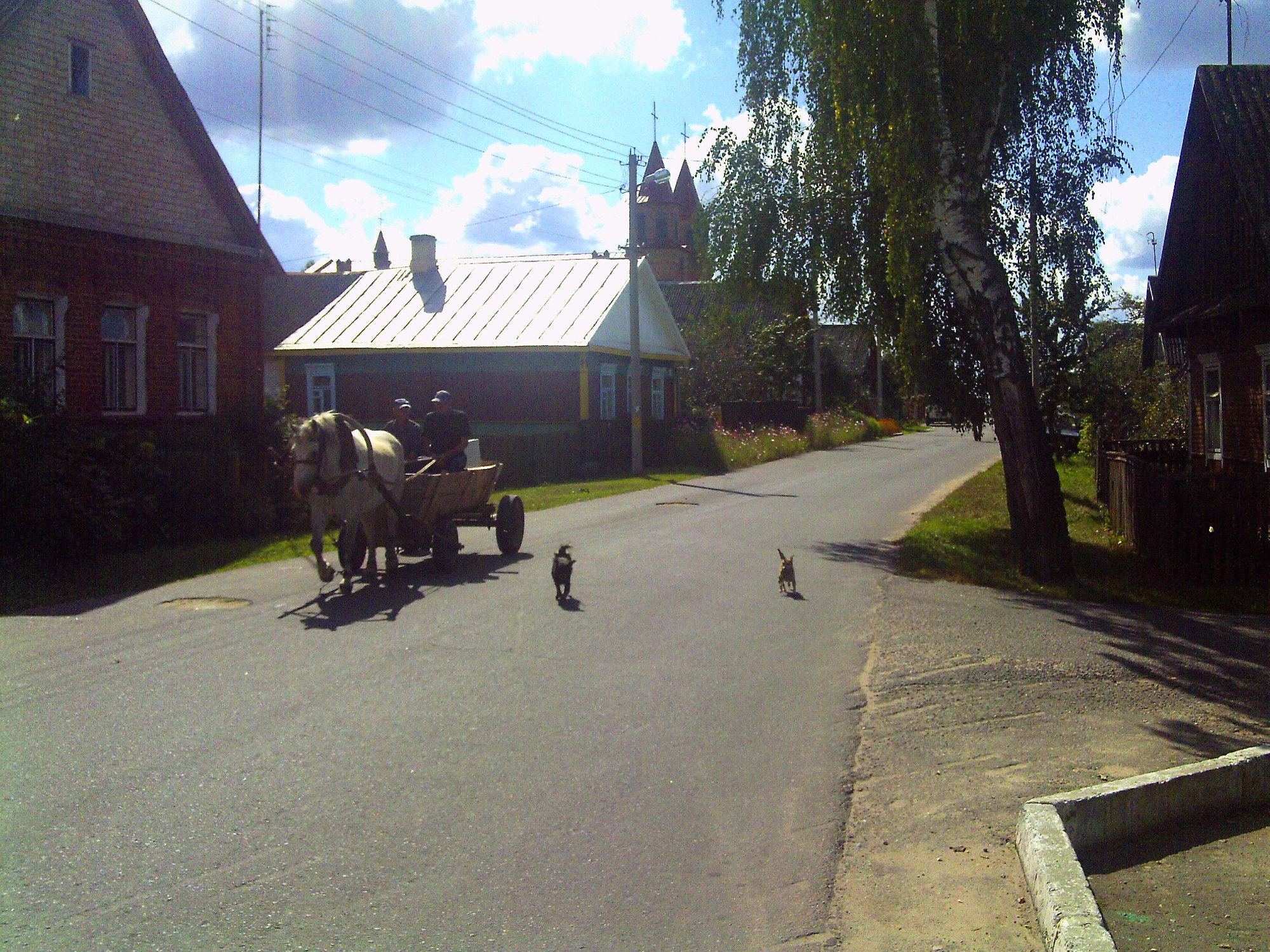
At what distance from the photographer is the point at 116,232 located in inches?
731

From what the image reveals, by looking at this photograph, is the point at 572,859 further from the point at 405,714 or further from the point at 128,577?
the point at 128,577

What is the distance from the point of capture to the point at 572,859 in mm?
5035

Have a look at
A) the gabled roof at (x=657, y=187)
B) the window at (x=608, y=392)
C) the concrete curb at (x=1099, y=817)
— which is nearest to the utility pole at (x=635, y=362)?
the window at (x=608, y=392)

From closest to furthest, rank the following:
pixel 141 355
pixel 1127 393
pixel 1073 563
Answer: pixel 1073 563 < pixel 141 355 < pixel 1127 393

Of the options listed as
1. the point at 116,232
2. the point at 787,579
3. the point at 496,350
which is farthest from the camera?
the point at 496,350

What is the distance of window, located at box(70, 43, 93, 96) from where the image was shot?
18.8 metres

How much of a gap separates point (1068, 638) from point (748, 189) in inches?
427

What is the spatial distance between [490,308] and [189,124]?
15.2 meters

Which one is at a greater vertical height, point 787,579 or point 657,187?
point 657,187

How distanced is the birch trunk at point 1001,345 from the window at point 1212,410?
877 cm

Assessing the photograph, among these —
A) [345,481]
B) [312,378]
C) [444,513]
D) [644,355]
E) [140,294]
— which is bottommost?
[444,513]

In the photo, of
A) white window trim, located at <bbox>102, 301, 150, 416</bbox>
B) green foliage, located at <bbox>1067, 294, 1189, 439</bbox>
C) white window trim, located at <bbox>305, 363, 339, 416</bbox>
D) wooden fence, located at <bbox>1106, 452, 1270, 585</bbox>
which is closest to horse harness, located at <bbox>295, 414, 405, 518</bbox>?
wooden fence, located at <bbox>1106, 452, 1270, 585</bbox>

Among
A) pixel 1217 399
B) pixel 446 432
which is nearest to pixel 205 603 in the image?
pixel 446 432

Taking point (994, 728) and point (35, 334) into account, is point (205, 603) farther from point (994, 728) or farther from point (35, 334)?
point (35, 334)
